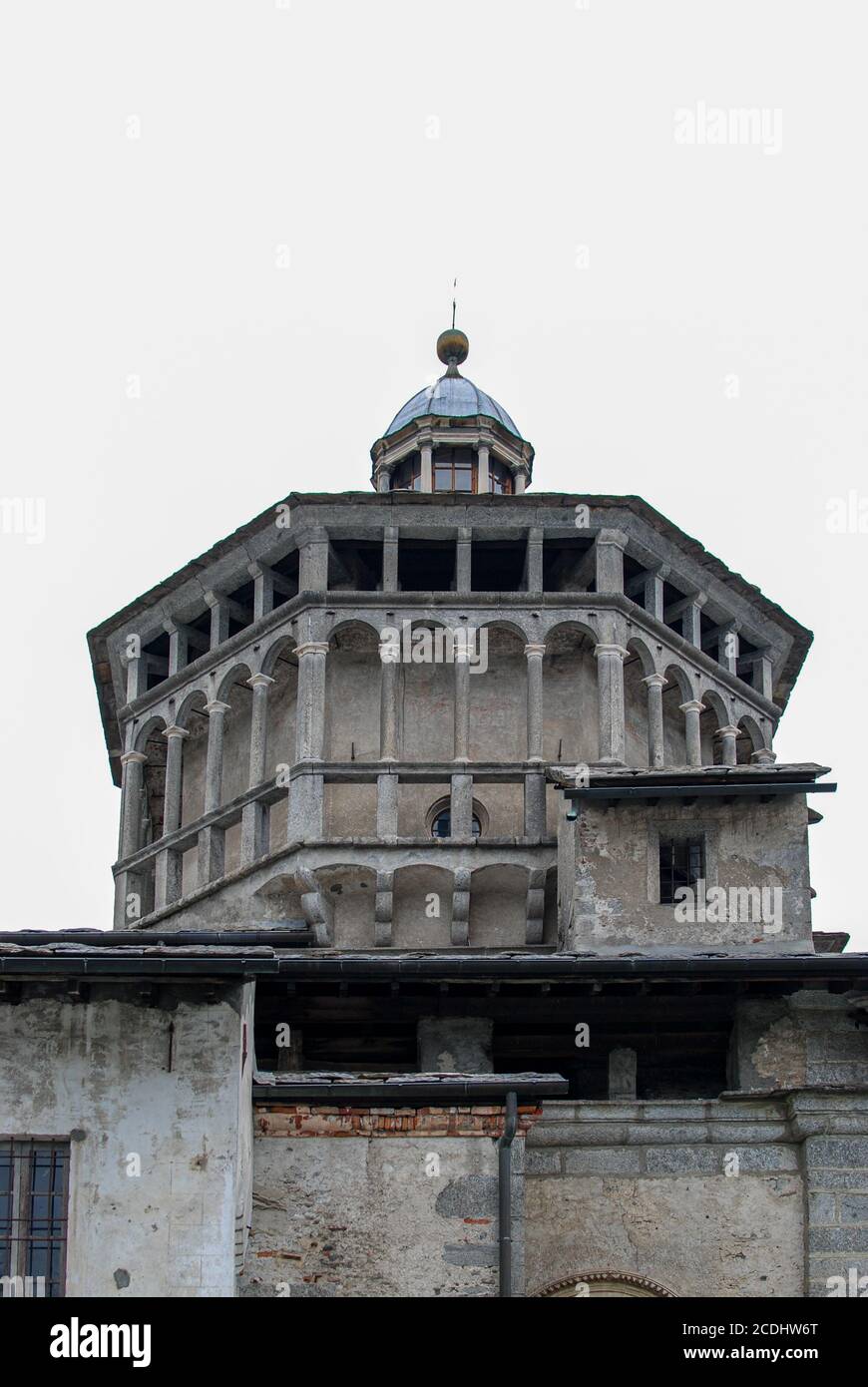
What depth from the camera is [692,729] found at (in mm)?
41781

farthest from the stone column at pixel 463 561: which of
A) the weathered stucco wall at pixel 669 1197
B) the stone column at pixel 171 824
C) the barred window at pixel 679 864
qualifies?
the weathered stucco wall at pixel 669 1197

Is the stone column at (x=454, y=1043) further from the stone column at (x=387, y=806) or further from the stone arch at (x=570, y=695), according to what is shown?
the stone arch at (x=570, y=695)

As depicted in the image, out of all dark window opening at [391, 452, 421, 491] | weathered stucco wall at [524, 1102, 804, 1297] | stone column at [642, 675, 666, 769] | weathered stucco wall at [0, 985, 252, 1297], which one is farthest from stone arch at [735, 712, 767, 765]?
weathered stucco wall at [0, 985, 252, 1297]

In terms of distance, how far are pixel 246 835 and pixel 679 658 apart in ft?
26.2

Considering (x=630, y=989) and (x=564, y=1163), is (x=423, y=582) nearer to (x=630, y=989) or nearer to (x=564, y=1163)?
(x=630, y=989)

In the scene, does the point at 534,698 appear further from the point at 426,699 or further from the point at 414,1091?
the point at 414,1091

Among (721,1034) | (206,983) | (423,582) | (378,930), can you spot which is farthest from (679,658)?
(206,983)

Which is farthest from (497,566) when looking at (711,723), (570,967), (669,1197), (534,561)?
(669,1197)

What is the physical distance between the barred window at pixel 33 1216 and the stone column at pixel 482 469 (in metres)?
22.0

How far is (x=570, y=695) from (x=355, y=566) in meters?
4.39

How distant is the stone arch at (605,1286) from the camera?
2792 centimetres

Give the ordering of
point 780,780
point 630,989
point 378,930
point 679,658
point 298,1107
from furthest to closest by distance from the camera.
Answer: point 679,658 → point 378,930 → point 780,780 → point 630,989 → point 298,1107

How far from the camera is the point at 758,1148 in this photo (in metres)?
28.5

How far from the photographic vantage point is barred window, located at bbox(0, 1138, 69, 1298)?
25.0 metres
